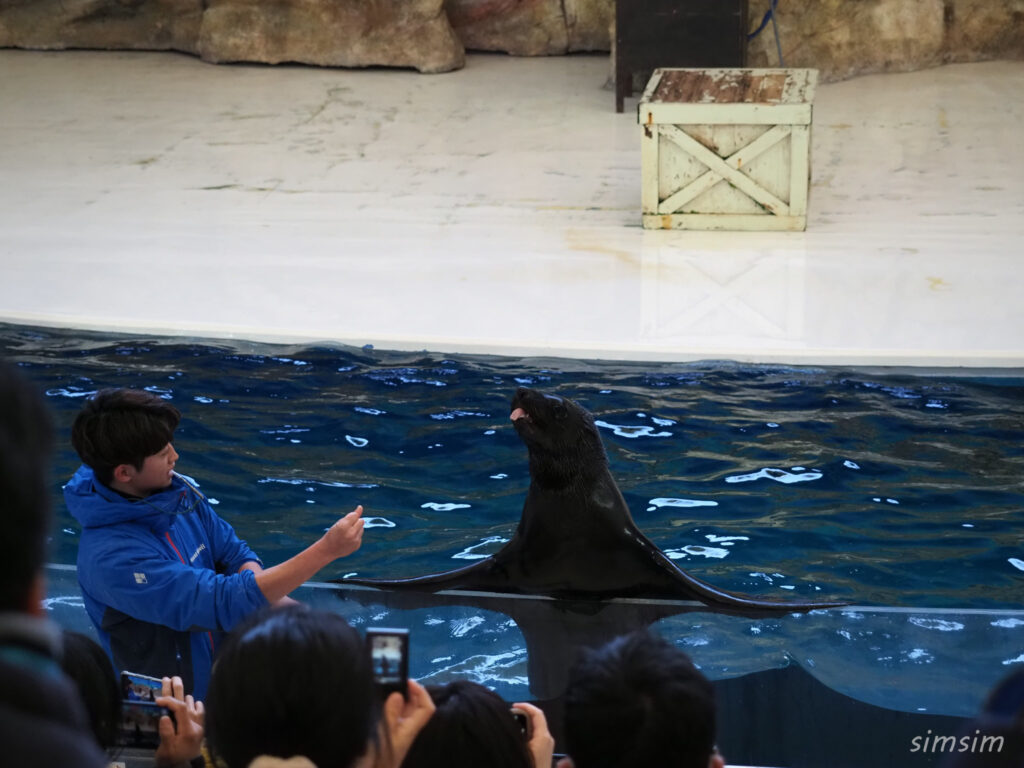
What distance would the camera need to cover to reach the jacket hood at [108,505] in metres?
2.44

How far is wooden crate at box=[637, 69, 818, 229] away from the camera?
274 inches

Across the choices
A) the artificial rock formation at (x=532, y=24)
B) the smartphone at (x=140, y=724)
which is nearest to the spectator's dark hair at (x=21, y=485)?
the smartphone at (x=140, y=724)

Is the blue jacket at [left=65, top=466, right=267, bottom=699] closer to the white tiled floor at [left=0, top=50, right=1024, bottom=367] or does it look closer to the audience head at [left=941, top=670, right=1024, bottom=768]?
the audience head at [left=941, top=670, right=1024, bottom=768]

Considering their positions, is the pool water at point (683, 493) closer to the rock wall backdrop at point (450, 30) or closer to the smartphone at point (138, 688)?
the smartphone at point (138, 688)

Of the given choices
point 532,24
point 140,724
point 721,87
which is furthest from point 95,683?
point 532,24

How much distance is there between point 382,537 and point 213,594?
6.76 feet

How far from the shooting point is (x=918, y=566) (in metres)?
4.18

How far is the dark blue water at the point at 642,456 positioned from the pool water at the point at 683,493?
0.01 meters

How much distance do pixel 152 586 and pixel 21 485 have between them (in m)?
1.68

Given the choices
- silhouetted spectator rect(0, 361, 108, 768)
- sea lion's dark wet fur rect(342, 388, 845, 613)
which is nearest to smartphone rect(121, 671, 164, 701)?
sea lion's dark wet fur rect(342, 388, 845, 613)

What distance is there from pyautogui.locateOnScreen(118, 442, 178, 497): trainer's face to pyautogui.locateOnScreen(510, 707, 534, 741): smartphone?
3.25ft

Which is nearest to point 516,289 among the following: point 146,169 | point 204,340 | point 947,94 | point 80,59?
point 204,340

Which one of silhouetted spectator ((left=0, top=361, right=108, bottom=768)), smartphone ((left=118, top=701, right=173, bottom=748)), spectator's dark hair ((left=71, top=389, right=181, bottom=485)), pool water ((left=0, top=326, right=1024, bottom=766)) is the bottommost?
pool water ((left=0, top=326, right=1024, bottom=766))

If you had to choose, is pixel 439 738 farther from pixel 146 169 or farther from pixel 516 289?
pixel 146 169
